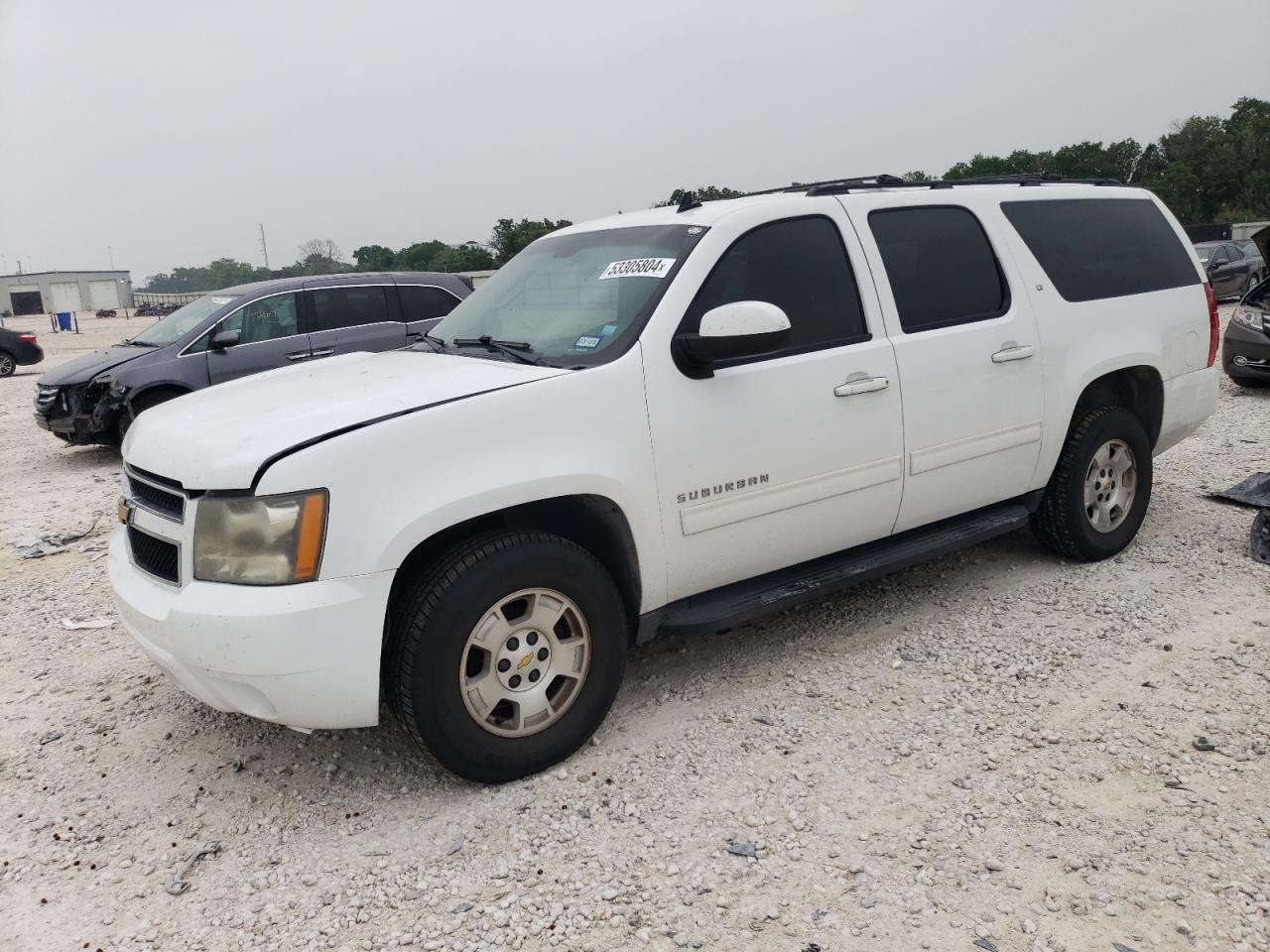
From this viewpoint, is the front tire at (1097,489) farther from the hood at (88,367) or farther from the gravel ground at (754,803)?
the hood at (88,367)

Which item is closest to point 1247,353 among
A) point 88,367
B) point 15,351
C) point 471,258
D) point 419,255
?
point 88,367

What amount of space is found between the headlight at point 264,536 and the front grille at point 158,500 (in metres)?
0.17

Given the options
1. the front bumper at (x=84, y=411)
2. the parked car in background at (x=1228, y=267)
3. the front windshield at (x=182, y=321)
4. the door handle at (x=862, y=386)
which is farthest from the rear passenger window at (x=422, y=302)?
the parked car in background at (x=1228, y=267)

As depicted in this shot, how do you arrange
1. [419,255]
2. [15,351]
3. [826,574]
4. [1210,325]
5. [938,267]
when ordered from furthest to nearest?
1. [419,255]
2. [15,351]
3. [1210,325]
4. [938,267]
5. [826,574]

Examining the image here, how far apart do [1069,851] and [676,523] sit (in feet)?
5.23

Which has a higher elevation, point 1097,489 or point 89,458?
point 89,458

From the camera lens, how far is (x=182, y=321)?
10055mm

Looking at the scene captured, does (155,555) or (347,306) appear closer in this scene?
(155,555)

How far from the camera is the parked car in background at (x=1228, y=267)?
1930 cm

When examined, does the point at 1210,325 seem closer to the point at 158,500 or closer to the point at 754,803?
the point at 754,803

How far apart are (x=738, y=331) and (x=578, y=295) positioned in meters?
0.80

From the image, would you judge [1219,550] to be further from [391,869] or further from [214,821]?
[214,821]

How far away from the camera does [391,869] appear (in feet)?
9.37

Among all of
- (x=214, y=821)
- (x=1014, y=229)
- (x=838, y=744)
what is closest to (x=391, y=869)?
(x=214, y=821)
